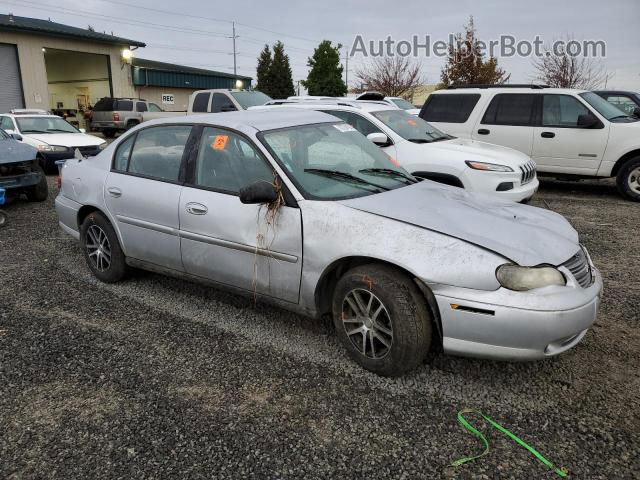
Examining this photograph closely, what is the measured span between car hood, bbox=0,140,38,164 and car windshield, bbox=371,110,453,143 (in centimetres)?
562

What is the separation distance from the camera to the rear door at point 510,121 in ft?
30.1

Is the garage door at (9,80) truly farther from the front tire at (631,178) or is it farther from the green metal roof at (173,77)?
the front tire at (631,178)

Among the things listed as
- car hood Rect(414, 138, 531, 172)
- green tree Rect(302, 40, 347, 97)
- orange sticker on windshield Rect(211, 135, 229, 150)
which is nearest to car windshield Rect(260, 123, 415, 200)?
orange sticker on windshield Rect(211, 135, 229, 150)

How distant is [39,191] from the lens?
343 inches

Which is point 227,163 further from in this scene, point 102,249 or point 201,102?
point 201,102

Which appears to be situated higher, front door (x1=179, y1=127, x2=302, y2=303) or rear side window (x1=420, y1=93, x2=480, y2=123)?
rear side window (x1=420, y1=93, x2=480, y2=123)

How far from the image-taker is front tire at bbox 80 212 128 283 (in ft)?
15.1

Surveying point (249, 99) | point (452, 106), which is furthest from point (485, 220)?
point (249, 99)

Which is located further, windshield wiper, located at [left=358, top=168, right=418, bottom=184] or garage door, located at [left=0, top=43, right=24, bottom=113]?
garage door, located at [left=0, top=43, right=24, bottom=113]

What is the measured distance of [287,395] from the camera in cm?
303

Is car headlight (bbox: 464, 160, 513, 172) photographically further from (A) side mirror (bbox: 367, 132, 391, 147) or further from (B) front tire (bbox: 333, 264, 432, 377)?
(B) front tire (bbox: 333, 264, 432, 377)

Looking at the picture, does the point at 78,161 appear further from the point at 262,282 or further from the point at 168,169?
the point at 262,282

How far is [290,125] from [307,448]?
2.42m

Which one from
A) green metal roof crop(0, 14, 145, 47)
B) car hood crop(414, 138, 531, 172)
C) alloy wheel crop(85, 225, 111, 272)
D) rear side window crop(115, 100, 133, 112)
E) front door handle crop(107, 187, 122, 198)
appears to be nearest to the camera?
front door handle crop(107, 187, 122, 198)
